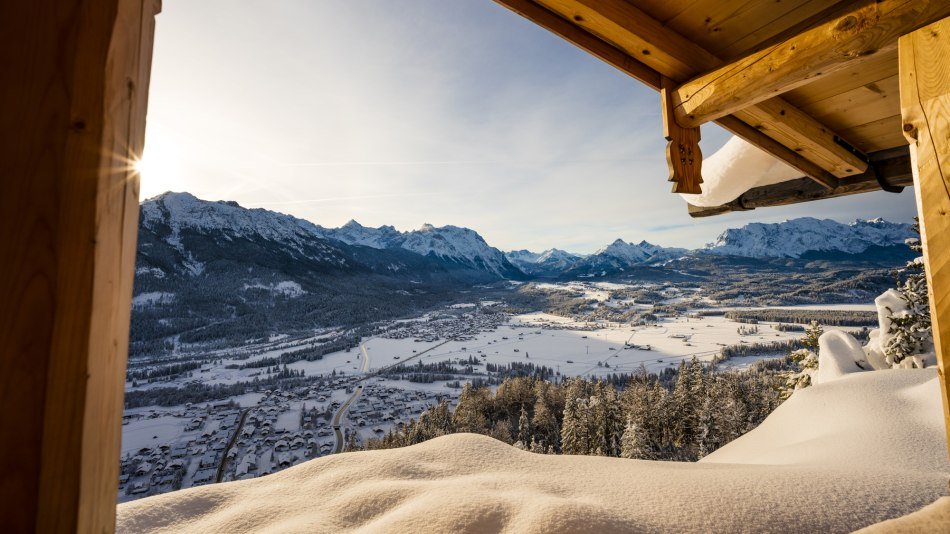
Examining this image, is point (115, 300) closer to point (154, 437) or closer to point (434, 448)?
point (434, 448)

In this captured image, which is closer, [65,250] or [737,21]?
[65,250]

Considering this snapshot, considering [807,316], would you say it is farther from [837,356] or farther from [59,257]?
[59,257]

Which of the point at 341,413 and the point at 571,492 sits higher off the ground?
the point at 571,492

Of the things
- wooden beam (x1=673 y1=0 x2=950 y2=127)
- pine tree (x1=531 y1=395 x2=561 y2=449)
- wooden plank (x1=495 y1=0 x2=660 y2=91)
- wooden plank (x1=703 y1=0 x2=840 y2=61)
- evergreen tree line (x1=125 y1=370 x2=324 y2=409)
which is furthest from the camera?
evergreen tree line (x1=125 y1=370 x2=324 y2=409)

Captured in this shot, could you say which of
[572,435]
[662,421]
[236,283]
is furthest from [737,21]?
[236,283]

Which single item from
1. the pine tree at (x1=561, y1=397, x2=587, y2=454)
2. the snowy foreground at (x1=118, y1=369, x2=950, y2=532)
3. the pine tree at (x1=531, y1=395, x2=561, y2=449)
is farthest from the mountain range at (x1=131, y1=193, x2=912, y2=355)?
the snowy foreground at (x1=118, y1=369, x2=950, y2=532)

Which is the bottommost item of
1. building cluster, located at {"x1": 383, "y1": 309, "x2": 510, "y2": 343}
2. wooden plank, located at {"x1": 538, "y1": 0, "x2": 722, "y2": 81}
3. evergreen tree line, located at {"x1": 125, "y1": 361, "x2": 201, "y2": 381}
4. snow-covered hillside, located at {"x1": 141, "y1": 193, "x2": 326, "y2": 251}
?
evergreen tree line, located at {"x1": 125, "y1": 361, "x2": 201, "y2": 381}

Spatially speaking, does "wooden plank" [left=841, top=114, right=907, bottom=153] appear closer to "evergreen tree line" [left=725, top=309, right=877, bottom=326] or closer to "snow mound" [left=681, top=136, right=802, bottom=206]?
"snow mound" [left=681, top=136, right=802, bottom=206]

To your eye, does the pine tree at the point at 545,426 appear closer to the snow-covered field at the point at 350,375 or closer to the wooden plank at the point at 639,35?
the snow-covered field at the point at 350,375
